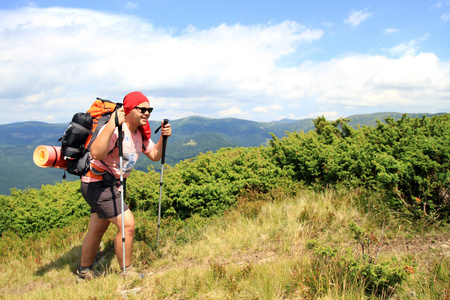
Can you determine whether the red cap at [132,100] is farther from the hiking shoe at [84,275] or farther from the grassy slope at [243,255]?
the hiking shoe at [84,275]

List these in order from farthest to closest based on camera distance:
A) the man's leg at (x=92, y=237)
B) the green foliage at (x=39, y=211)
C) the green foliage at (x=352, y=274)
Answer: the green foliage at (x=39, y=211) < the man's leg at (x=92, y=237) < the green foliage at (x=352, y=274)

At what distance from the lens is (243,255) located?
4.23m

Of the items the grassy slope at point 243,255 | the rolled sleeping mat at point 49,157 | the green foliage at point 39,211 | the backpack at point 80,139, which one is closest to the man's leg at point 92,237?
the grassy slope at point 243,255

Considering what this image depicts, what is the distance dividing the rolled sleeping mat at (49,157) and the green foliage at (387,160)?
15.8 ft

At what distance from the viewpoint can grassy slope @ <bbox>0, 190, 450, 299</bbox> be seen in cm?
293

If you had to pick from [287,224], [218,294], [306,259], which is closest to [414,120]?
[287,224]

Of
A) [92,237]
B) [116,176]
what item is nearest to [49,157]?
[116,176]

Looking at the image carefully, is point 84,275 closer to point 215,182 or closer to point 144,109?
point 144,109

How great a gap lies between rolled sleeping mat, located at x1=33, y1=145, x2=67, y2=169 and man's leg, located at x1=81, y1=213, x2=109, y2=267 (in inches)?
34.3

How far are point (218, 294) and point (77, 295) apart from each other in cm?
160

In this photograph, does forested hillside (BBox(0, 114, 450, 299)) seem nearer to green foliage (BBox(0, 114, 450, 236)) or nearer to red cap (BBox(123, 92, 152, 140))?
green foliage (BBox(0, 114, 450, 236))

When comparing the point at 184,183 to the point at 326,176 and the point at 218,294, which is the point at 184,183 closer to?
the point at 326,176

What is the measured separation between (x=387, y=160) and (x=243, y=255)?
288cm

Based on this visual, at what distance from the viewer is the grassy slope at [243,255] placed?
2932 millimetres
